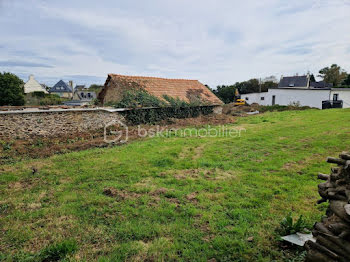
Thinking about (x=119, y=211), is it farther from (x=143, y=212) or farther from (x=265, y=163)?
(x=265, y=163)

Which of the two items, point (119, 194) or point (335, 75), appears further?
point (335, 75)

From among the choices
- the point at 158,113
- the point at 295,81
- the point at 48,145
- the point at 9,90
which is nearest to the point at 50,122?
the point at 48,145

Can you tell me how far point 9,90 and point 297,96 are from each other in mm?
41262

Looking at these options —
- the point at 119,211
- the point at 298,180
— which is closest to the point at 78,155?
the point at 119,211

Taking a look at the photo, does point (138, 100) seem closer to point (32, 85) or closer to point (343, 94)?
point (343, 94)

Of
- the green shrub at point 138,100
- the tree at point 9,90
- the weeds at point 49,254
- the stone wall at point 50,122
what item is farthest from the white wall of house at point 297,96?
the tree at point 9,90

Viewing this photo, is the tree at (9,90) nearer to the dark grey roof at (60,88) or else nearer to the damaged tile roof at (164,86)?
the damaged tile roof at (164,86)

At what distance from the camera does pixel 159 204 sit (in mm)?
4875

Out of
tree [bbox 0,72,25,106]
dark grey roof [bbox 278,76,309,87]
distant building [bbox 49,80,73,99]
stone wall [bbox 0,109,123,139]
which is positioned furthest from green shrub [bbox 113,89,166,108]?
distant building [bbox 49,80,73,99]

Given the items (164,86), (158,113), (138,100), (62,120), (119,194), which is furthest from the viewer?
(164,86)

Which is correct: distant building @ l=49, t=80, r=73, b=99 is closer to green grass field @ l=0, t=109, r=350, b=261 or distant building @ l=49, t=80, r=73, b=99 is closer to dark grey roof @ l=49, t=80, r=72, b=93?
dark grey roof @ l=49, t=80, r=72, b=93

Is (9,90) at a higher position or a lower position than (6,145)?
higher

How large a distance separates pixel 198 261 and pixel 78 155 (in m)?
7.50

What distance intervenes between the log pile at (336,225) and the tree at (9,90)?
118 ft
